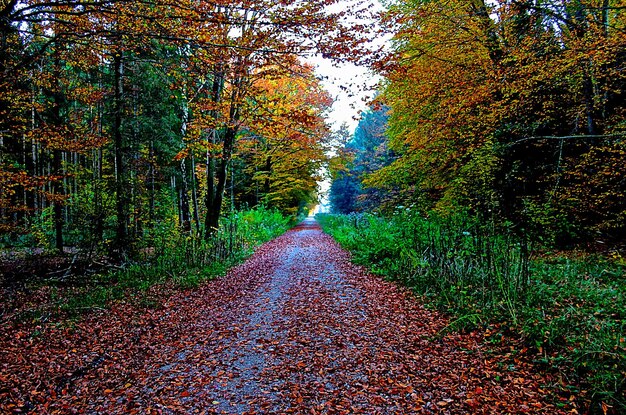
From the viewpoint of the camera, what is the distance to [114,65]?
9914mm

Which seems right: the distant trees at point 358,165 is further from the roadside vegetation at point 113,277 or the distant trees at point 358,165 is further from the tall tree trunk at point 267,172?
the roadside vegetation at point 113,277

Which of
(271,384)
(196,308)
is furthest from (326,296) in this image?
(271,384)

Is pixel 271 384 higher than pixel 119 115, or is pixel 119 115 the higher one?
pixel 119 115

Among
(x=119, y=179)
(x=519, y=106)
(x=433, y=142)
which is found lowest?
(x=119, y=179)

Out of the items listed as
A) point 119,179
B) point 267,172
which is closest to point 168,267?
point 119,179

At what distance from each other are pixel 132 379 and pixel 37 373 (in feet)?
4.18

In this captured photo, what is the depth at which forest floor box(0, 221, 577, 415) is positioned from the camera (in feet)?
11.3

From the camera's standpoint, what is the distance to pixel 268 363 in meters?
4.32

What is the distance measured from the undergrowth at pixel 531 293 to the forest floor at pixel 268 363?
13.6 inches

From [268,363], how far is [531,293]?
4.14 m

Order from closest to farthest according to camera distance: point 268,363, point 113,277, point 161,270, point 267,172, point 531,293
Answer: point 268,363, point 531,293, point 113,277, point 161,270, point 267,172

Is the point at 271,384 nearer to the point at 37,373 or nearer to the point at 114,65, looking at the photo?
the point at 37,373

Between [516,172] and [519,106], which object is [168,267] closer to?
[516,172]

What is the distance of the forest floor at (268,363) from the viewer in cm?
344
